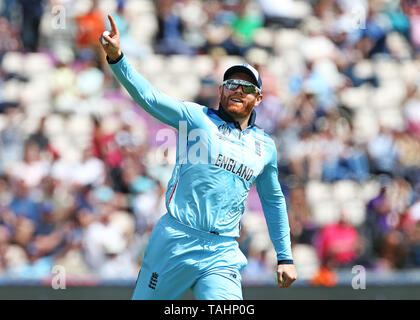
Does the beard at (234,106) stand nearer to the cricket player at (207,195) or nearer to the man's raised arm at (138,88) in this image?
the cricket player at (207,195)

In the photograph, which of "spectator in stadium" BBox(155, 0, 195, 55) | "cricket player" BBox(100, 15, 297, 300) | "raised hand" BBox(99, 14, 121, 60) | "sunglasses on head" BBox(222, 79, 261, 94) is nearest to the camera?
"raised hand" BBox(99, 14, 121, 60)

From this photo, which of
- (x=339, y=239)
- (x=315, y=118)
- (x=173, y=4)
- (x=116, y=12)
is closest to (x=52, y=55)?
(x=116, y=12)

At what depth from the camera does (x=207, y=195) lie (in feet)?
A: 20.3

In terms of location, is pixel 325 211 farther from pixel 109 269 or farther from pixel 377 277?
pixel 109 269

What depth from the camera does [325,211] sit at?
38.5 ft

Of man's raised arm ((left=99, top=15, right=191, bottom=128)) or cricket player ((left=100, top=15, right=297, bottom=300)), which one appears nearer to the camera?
man's raised arm ((left=99, top=15, right=191, bottom=128))

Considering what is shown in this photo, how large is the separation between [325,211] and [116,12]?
4.83 m

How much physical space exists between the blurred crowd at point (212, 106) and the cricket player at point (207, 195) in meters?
4.11

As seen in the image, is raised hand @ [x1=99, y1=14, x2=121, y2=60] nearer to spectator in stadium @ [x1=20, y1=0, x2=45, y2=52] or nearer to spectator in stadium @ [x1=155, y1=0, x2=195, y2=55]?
spectator in stadium @ [x1=155, y1=0, x2=195, y2=55]

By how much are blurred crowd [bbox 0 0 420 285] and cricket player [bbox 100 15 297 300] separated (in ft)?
13.5

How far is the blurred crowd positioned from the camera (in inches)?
433

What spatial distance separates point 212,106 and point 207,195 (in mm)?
6575

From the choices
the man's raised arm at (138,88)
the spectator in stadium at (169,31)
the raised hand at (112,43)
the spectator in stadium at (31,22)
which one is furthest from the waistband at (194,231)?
the spectator in stadium at (31,22)

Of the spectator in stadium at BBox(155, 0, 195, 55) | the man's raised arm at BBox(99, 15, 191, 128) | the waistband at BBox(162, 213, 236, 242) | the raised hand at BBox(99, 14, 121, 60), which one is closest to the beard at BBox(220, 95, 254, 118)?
the man's raised arm at BBox(99, 15, 191, 128)
